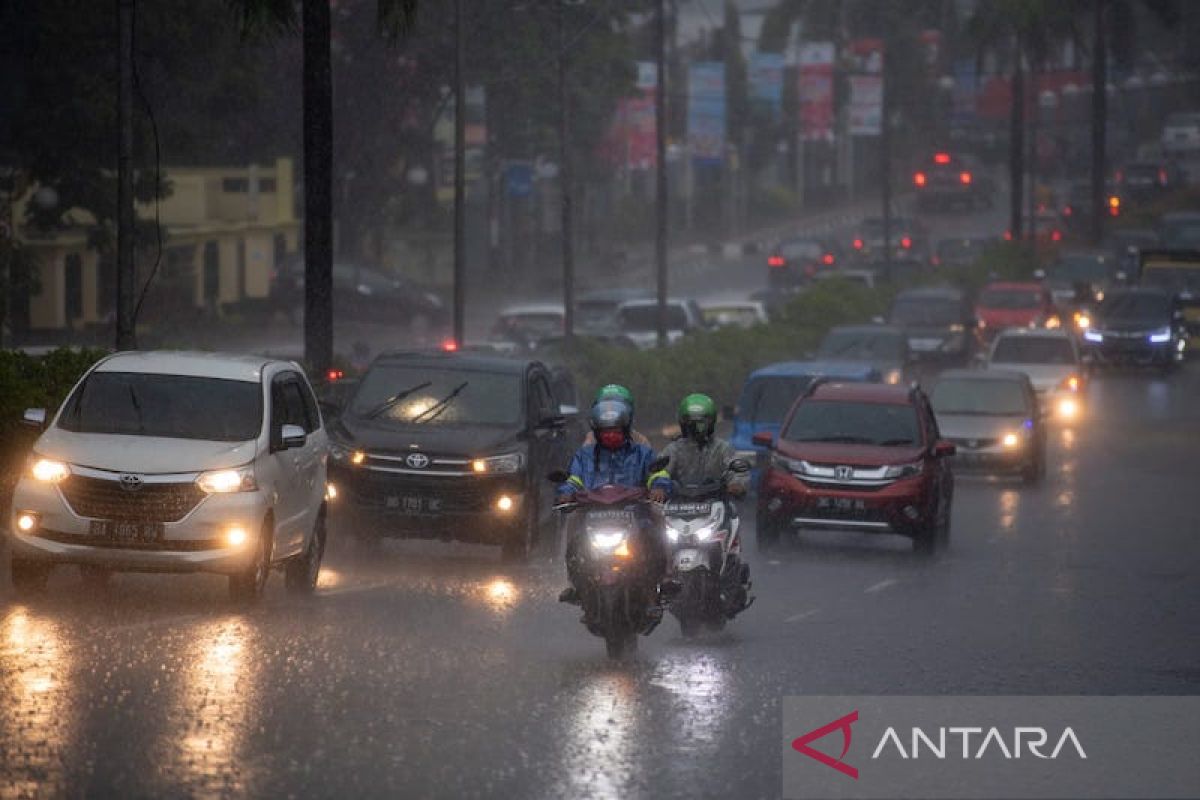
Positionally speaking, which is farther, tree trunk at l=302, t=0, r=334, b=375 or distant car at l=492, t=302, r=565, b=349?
distant car at l=492, t=302, r=565, b=349

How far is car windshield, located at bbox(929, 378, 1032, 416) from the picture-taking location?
33.7m

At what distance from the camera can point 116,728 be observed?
1141 cm

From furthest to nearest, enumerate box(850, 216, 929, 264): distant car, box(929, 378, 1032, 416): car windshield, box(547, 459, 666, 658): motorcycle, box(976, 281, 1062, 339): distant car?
box(850, 216, 929, 264): distant car < box(976, 281, 1062, 339): distant car < box(929, 378, 1032, 416): car windshield < box(547, 459, 666, 658): motorcycle

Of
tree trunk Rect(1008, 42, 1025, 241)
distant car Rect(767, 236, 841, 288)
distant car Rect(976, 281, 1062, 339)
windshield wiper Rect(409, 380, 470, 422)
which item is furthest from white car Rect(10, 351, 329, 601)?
distant car Rect(767, 236, 841, 288)

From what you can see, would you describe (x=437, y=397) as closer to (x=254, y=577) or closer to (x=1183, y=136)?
(x=254, y=577)

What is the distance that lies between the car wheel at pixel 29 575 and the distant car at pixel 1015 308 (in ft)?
140

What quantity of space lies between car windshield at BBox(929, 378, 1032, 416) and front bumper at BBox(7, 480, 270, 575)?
19310mm

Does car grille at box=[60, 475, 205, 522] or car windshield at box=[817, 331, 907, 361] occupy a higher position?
car windshield at box=[817, 331, 907, 361]

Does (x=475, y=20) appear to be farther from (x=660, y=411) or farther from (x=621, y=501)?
(x=621, y=501)

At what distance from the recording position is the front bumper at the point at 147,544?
15.9 meters

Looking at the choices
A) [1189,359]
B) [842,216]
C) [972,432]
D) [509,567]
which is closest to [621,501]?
[509,567]

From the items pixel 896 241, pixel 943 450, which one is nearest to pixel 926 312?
pixel 943 450

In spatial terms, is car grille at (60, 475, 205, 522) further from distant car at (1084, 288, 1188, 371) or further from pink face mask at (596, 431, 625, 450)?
distant car at (1084, 288, 1188, 371)

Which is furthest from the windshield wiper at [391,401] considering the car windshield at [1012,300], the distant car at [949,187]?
the distant car at [949,187]
